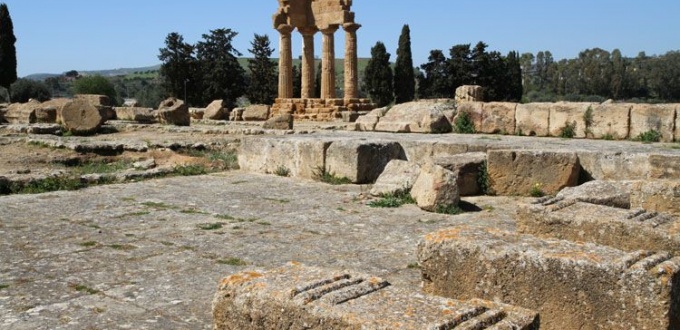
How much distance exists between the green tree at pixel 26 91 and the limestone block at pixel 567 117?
137ft

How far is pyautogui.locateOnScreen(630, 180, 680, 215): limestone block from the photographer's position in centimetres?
593

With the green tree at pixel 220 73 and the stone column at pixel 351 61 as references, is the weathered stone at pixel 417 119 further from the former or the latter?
the green tree at pixel 220 73

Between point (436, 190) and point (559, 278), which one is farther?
point (436, 190)

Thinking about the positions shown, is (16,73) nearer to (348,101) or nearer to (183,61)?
(183,61)

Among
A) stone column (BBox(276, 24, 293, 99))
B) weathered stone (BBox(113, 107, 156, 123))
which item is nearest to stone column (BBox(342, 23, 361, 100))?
stone column (BBox(276, 24, 293, 99))

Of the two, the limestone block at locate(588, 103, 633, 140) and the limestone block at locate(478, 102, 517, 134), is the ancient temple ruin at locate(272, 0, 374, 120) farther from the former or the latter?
the limestone block at locate(588, 103, 633, 140)

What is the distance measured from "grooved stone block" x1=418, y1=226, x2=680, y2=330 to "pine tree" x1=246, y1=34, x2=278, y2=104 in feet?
142

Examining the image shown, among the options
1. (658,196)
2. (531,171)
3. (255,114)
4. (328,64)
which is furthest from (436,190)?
(328,64)

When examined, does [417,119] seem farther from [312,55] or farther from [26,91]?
[26,91]

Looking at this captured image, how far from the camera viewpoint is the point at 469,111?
15211 mm

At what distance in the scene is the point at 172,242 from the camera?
6.34m

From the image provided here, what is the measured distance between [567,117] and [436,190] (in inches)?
287

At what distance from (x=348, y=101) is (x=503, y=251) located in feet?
85.3

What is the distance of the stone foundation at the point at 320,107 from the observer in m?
28.8
